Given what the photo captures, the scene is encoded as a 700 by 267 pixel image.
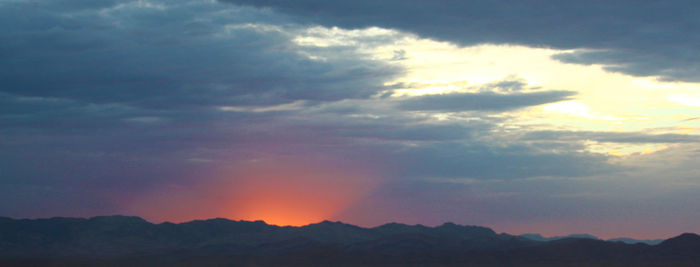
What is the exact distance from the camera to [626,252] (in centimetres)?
19862

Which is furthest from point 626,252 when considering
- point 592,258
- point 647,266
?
point 647,266

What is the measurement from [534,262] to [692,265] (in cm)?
4062

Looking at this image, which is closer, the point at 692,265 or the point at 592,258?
the point at 692,265

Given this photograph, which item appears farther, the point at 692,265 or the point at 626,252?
the point at 626,252

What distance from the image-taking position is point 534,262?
19838 cm

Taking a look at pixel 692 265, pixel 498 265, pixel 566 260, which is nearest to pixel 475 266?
pixel 498 265

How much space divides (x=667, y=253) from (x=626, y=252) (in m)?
10.8

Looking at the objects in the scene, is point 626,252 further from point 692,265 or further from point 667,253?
point 692,265

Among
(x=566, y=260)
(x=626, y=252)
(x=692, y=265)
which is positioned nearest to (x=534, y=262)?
(x=566, y=260)

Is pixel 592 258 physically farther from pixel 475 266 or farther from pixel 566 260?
pixel 475 266

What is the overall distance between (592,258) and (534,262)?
15456 mm

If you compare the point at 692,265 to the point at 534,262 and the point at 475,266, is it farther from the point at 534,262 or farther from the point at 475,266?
the point at 475,266

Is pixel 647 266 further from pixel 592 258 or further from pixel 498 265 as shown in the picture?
pixel 498 265

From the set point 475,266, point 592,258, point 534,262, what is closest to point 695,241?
point 592,258
